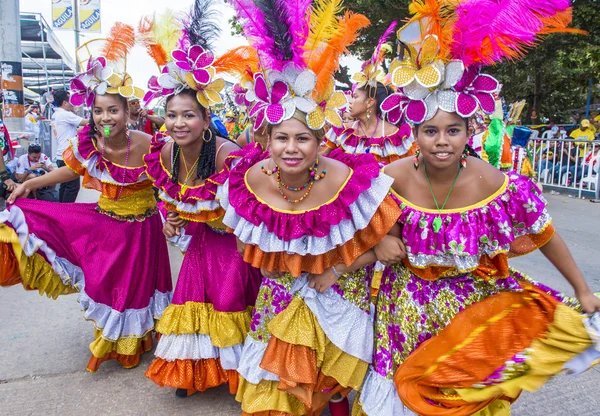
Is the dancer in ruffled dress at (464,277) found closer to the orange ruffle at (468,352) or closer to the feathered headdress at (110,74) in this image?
the orange ruffle at (468,352)

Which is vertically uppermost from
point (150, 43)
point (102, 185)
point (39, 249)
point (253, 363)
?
point (150, 43)

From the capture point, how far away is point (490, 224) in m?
2.18

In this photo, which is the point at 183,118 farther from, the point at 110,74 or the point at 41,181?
the point at 41,181

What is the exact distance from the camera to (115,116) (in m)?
3.44

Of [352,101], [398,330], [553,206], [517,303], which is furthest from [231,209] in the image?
[553,206]

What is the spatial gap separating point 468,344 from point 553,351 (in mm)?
308

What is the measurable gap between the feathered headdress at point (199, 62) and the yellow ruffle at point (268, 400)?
164 cm

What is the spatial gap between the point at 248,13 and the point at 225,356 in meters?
1.88

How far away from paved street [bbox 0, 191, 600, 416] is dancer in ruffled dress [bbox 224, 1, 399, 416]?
75 centimetres

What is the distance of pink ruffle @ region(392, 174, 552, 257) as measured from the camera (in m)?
2.13

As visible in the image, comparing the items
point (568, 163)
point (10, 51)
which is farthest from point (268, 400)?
point (568, 163)

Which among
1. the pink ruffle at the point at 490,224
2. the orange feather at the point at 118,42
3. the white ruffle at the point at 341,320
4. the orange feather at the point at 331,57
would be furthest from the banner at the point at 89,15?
the pink ruffle at the point at 490,224

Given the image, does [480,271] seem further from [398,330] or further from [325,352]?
[325,352]

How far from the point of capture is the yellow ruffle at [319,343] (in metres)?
2.42
